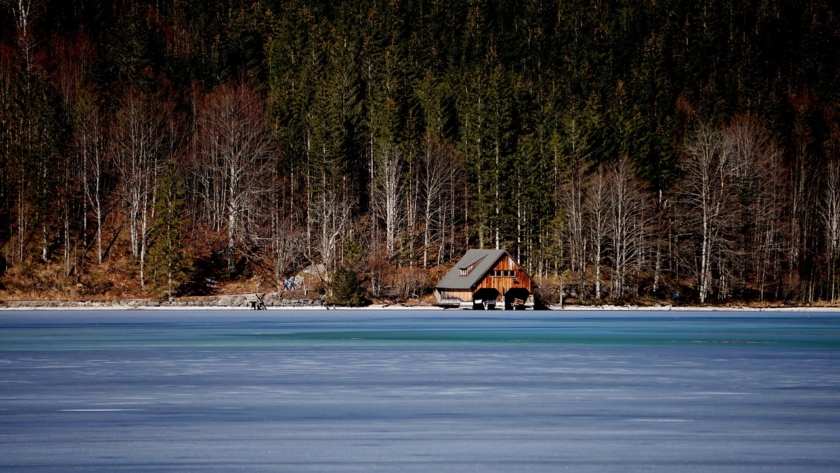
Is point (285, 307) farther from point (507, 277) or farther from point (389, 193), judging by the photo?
point (507, 277)

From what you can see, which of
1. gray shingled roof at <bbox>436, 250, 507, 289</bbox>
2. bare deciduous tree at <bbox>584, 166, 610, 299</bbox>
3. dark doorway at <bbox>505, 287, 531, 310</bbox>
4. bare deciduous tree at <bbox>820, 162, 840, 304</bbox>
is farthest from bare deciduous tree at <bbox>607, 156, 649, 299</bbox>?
bare deciduous tree at <bbox>820, 162, 840, 304</bbox>

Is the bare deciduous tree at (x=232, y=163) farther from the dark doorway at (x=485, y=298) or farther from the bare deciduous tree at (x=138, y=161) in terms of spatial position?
the dark doorway at (x=485, y=298)

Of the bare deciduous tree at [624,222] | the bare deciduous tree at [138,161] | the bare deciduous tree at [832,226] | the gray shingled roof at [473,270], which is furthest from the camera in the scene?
the bare deciduous tree at [832,226]

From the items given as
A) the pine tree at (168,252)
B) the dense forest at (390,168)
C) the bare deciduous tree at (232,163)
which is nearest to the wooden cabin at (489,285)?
the dense forest at (390,168)

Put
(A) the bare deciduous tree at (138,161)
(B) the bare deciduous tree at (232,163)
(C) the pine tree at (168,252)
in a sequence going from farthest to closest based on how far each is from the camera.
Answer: (B) the bare deciduous tree at (232,163) → (A) the bare deciduous tree at (138,161) → (C) the pine tree at (168,252)

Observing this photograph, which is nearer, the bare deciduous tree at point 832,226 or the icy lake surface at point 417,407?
the icy lake surface at point 417,407

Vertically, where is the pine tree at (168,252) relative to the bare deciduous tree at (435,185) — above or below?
below

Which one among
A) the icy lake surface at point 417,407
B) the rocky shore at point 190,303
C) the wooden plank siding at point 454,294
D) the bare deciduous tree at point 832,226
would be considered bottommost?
the icy lake surface at point 417,407

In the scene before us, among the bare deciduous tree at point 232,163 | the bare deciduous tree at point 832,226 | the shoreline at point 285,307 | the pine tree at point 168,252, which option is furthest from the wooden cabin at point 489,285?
the bare deciduous tree at point 832,226

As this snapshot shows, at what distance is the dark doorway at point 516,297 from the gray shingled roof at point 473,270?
2927 mm

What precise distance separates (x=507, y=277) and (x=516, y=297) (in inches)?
80.8

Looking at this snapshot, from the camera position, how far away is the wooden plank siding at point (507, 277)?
83.7 m

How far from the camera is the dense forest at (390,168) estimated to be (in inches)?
3450

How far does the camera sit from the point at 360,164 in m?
106
